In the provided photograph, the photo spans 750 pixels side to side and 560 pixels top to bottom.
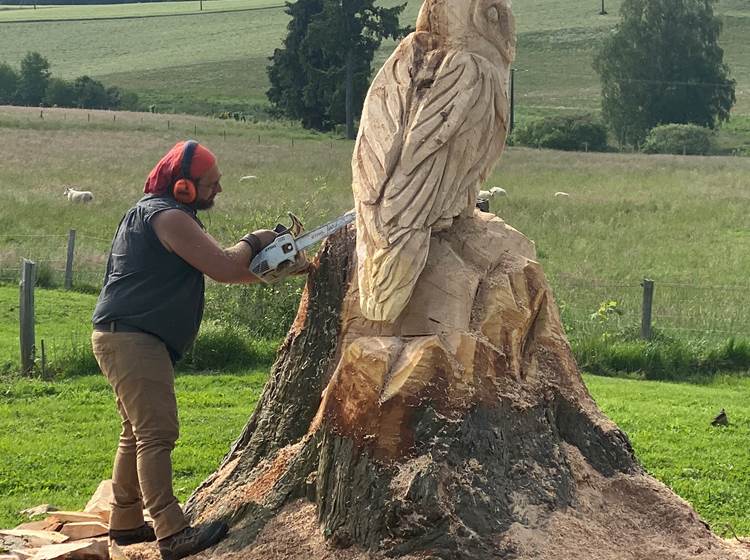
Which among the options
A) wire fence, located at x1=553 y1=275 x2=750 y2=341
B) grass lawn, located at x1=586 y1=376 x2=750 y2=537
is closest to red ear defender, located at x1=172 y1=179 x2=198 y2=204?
grass lawn, located at x1=586 y1=376 x2=750 y2=537

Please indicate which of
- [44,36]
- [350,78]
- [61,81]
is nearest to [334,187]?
[350,78]

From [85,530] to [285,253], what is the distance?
200cm

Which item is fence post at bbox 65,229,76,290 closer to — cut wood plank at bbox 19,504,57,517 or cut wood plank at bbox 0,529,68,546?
cut wood plank at bbox 19,504,57,517

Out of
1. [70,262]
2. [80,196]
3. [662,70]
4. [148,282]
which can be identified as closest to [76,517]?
[148,282]

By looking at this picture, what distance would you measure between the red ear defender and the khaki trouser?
637 mm

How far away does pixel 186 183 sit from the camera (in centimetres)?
500

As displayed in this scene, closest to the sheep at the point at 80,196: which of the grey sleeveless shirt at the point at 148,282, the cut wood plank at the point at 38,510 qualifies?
the cut wood plank at the point at 38,510

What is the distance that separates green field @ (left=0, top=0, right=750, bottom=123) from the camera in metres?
57.8

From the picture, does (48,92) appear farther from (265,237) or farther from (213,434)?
(265,237)

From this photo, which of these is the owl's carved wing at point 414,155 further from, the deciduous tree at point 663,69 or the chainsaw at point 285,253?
the deciduous tree at point 663,69

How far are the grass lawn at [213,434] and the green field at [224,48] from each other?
41.6 metres

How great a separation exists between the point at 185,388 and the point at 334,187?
46.6ft

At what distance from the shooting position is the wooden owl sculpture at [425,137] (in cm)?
477

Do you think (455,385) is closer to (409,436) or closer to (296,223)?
(409,436)
